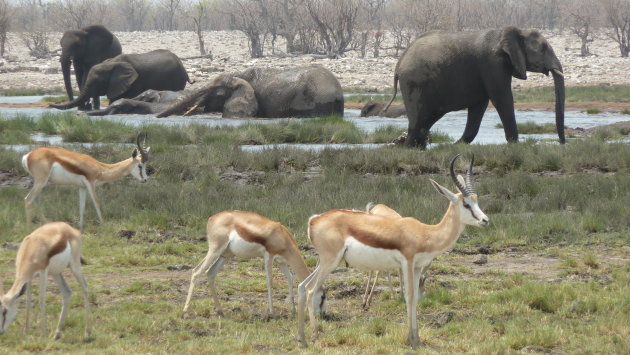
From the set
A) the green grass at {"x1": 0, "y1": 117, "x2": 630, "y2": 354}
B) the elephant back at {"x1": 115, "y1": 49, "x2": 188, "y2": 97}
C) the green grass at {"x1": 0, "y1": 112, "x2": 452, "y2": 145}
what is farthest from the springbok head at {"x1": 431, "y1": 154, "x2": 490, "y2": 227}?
the elephant back at {"x1": 115, "y1": 49, "x2": 188, "y2": 97}

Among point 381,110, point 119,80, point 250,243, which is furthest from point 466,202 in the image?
point 119,80

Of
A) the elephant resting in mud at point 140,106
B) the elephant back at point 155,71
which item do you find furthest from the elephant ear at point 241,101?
the elephant back at point 155,71

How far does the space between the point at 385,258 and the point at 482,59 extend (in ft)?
42.6

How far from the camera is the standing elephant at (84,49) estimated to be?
117 ft

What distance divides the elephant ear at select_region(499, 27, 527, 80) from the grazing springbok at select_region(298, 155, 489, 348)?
12.5 meters

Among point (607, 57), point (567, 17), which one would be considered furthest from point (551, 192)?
point (567, 17)

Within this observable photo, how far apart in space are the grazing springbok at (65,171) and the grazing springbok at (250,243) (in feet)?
12.9

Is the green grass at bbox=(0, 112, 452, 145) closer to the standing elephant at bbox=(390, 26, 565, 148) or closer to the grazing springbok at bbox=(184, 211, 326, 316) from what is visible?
the standing elephant at bbox=(390, 26, 565, 148)

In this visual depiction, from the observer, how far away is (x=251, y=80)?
104 feet

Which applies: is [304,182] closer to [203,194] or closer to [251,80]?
[203,194]

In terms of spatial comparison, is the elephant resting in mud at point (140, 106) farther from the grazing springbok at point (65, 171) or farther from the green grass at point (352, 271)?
the grazing springbok at point (65, 171)

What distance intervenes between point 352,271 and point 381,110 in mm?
20833

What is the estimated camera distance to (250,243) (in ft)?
30.3

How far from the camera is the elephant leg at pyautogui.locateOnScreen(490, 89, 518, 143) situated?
20.3m
